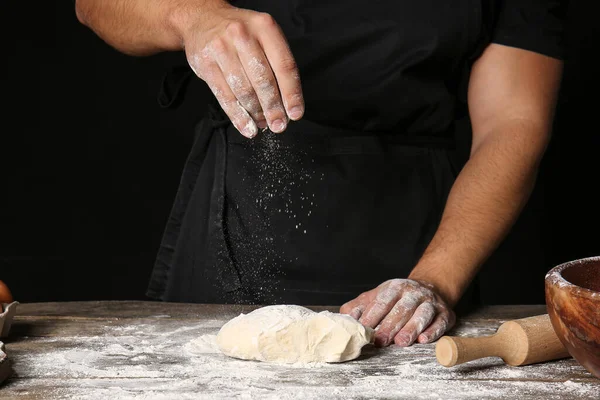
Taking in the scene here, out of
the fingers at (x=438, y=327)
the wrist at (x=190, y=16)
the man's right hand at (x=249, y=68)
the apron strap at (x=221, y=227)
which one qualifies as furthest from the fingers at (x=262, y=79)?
the apron strap at (x=221, y=227)

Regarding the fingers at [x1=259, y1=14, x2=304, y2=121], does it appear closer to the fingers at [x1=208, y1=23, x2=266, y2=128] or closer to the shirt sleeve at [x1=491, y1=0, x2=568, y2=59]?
the fingers at [x1=208, y1=23, x2=266, y2=128]

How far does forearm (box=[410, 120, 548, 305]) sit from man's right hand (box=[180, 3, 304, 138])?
21.4 inches

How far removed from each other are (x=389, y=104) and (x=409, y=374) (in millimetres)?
900

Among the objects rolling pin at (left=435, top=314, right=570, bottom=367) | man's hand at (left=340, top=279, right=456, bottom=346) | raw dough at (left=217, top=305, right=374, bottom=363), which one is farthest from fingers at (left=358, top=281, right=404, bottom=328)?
rolling pin at (left=435, top=314, right=570, bottom=367)

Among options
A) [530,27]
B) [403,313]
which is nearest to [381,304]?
[403,313]

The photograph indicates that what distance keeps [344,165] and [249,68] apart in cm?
70

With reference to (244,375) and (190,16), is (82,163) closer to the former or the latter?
(190,16)

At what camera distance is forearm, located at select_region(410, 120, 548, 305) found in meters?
1.72

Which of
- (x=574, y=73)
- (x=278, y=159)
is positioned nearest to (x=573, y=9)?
(x=574, y=73)

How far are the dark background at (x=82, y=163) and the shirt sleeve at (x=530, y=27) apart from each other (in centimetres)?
163

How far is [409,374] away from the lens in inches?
48.1

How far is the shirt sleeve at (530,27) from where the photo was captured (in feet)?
6.49

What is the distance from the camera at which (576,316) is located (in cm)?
103

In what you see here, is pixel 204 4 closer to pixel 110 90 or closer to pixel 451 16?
pixel 451 16
